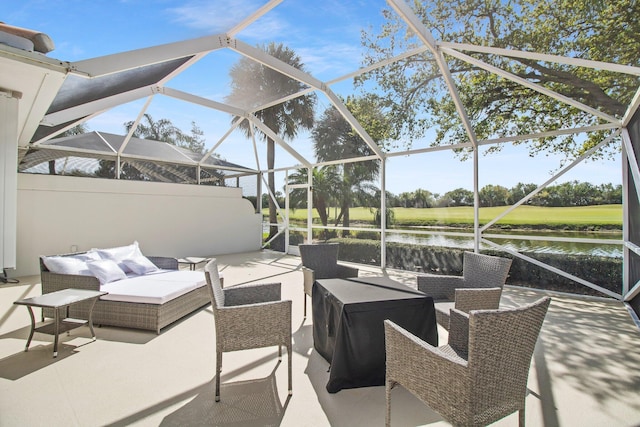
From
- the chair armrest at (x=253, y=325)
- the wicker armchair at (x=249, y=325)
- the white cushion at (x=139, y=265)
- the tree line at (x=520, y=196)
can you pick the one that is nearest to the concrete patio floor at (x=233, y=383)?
the wicker armchair at (x=249, y=325)

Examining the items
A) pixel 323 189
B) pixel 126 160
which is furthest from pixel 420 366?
pixel 126 160

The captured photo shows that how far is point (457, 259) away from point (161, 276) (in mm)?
5658

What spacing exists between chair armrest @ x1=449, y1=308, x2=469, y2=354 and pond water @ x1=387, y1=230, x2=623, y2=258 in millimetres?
4196

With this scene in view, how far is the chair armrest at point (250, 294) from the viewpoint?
321 centimetres

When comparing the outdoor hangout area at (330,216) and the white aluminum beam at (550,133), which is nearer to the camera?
the outdoor hangout area at (330,216)

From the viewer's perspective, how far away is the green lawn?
521 cm

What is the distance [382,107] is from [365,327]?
17.6 feet

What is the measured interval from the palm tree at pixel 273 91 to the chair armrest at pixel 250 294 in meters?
3.75

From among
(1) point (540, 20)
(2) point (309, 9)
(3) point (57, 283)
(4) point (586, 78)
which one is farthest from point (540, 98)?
(3) point (57, 283)

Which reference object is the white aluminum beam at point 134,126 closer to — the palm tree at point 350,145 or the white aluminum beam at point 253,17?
the white aluminum beam at point 253,17

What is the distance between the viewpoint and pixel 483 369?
1644 mm

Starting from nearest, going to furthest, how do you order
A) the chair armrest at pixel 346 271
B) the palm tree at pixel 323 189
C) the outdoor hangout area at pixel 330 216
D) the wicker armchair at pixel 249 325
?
the outdoor hangout area at pixel 330 216 < the wicker armchair at pixel 249 325 < the chair armrest at pixel 346 271 < the palm tree at pixel 323 189

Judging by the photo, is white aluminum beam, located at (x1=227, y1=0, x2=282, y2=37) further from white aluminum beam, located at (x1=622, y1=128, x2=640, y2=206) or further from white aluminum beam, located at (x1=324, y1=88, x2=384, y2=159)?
white aluminum beam, located at (x1=622, y1=128, x2=640, y2=206)

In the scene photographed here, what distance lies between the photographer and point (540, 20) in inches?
187
